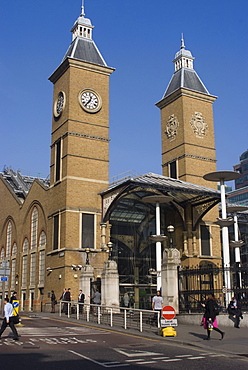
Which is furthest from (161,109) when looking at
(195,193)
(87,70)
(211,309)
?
(211,309)

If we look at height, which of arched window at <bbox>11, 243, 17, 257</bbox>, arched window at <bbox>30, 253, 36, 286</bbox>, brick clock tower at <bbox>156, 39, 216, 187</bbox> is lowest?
arched window at <bbox>30, 253, 36, 286</bbox>

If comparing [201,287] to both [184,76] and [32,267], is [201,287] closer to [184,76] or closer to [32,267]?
[32,267]

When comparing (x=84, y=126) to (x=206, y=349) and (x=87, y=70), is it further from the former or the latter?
(x=206, y=349)

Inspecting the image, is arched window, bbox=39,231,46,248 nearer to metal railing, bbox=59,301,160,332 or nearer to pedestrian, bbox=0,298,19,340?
metal railing, bbox=59,301,160,332

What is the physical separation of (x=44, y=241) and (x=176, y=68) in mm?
25649

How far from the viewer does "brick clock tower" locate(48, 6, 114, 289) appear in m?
37.2

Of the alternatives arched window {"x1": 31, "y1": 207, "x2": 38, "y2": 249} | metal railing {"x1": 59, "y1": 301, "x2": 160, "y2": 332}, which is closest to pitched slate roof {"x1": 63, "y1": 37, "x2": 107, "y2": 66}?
arched window {"x1": 31, "y1": 207, "x2": 38, "y2": 249}

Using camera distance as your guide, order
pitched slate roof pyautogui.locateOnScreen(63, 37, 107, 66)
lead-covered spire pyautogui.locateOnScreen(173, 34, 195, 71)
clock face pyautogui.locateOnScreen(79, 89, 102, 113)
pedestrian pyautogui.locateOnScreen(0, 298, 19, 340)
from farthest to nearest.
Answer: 1. lead-covered spire pyautogui.locateOnScreen(173, 34, 195, 71)
2. pitched slate roof pyautogui.locateOnScreen(63, 37, 107, 66)
3. clock face pyautogui.locateOnScreen(79, 89, 102, 113)
4. pedestrian pyautogui.locateOnScreen(0, 298, 19, 340)

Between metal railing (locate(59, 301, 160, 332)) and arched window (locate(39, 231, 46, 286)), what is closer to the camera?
metal railing (locate(59, 301, 160, 332))

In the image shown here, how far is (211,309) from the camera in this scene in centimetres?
1636

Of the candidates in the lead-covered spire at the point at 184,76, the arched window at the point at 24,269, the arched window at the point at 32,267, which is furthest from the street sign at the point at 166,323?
the lead-covered spire at the point at 184,76

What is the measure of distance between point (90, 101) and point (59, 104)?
10.9 feet

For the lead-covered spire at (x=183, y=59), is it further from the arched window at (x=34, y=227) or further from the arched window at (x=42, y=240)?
the arched window at (x=42, y=240)

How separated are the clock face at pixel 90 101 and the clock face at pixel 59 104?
1.93m
